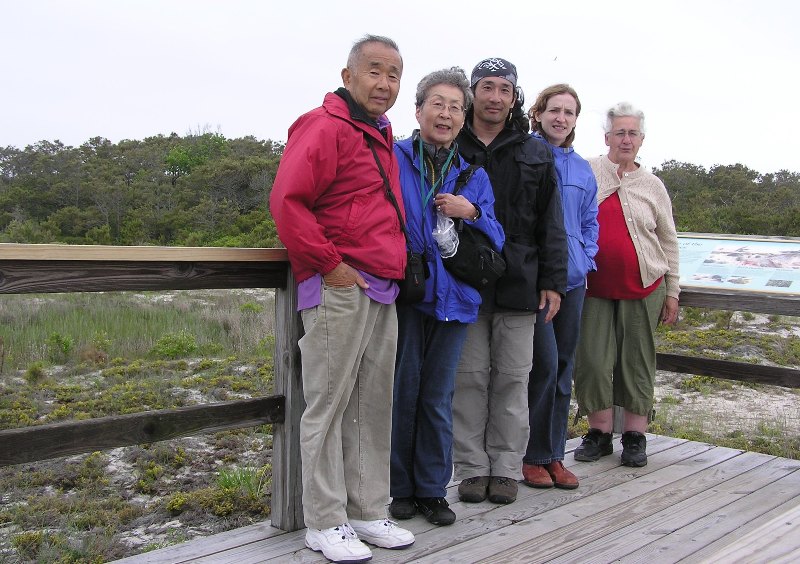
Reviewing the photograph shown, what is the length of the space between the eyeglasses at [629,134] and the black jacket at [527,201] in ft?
3.00

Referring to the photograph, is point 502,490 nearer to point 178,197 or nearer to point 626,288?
point 626,288

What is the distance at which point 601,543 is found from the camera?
3377 millimetres

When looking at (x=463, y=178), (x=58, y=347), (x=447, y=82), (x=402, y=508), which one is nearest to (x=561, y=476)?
(x=402, y=508)

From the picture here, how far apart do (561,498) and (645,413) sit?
938mm

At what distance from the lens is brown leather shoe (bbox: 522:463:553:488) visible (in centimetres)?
409

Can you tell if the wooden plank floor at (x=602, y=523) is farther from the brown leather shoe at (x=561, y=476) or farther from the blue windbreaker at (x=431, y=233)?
the blue windbreaker at (x=431, y=233)

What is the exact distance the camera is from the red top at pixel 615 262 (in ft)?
14.7

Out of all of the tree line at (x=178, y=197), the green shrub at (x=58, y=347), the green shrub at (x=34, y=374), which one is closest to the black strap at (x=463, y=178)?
the green shrub at (x=34, y=374)

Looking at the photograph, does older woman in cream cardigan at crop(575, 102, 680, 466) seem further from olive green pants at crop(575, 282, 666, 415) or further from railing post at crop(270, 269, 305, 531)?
railing post at crop(270, 269, 305, 531)

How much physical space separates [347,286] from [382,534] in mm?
963

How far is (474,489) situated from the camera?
3.82 m

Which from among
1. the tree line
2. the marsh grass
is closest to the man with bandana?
the marsh grass

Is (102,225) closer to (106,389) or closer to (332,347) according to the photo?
(106,389)

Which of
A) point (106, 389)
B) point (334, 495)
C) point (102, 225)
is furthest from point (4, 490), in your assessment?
point (102, 225)
